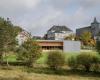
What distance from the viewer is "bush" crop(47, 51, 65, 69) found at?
124 ft

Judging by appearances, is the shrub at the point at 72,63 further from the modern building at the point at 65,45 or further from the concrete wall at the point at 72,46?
the concrete wall at the point at 72,46

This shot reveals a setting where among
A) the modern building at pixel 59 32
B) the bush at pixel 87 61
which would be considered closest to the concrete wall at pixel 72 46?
the bush at pixel 87 61

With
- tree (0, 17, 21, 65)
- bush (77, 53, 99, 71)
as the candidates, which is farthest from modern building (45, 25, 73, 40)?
bush (77, 53, 99, 71)

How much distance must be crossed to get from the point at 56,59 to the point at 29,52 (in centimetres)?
526

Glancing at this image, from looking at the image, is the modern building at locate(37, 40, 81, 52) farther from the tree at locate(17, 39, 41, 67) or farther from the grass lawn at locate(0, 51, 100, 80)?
the grass lawn at locate(0, 51, 100, 80)

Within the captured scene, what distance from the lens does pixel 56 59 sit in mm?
37875

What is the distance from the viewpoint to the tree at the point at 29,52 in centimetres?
4188

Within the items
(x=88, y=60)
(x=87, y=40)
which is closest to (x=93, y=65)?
(x=88, y=60)

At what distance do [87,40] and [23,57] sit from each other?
290 feet

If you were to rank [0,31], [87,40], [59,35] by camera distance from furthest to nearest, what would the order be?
[59,35], [87,40], [0,31]

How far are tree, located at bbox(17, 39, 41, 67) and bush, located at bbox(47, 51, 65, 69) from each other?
386 cm

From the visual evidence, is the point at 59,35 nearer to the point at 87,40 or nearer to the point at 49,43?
the point at 87,40

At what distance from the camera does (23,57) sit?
139 ft

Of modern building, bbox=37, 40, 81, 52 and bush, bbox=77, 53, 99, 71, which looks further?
modern building, bbox=37, 40, 81, 52
